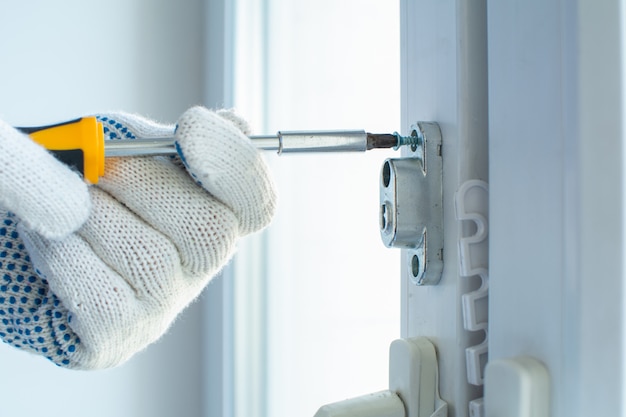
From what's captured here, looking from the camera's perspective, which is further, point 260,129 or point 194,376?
point 194,376

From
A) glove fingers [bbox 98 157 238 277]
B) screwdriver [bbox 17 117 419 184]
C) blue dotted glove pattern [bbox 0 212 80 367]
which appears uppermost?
screwdriver [bbox 17 117 419 184]

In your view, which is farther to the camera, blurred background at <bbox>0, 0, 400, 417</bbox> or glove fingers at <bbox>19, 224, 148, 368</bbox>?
blurred background at <bbox>0, 0, 400, 417</bbox>

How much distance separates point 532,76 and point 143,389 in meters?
0.82

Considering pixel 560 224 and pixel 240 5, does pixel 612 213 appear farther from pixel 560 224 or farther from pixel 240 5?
pixel 240 5

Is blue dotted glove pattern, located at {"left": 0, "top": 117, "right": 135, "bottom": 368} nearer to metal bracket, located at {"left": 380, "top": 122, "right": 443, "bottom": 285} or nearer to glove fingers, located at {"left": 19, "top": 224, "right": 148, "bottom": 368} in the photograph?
glove fingers, located at {"left": 19, "top": 224, "right": 148, "bottom": 368}

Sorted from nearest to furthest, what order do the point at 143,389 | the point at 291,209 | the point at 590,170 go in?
the point at 590,170 → the point at 291,209 → the point at 143,389

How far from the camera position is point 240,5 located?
84 centimetres

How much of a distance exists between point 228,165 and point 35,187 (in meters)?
0.09

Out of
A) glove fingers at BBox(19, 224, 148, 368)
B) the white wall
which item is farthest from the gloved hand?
the white wall

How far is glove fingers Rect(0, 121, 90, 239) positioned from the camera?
269 millimetres

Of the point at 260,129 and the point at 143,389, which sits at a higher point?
the point at 260,129

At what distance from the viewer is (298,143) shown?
0.32m

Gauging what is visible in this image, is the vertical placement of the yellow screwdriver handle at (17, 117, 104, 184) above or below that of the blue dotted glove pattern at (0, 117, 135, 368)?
above

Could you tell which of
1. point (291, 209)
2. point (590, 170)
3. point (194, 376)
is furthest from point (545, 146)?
point (194, 376)
